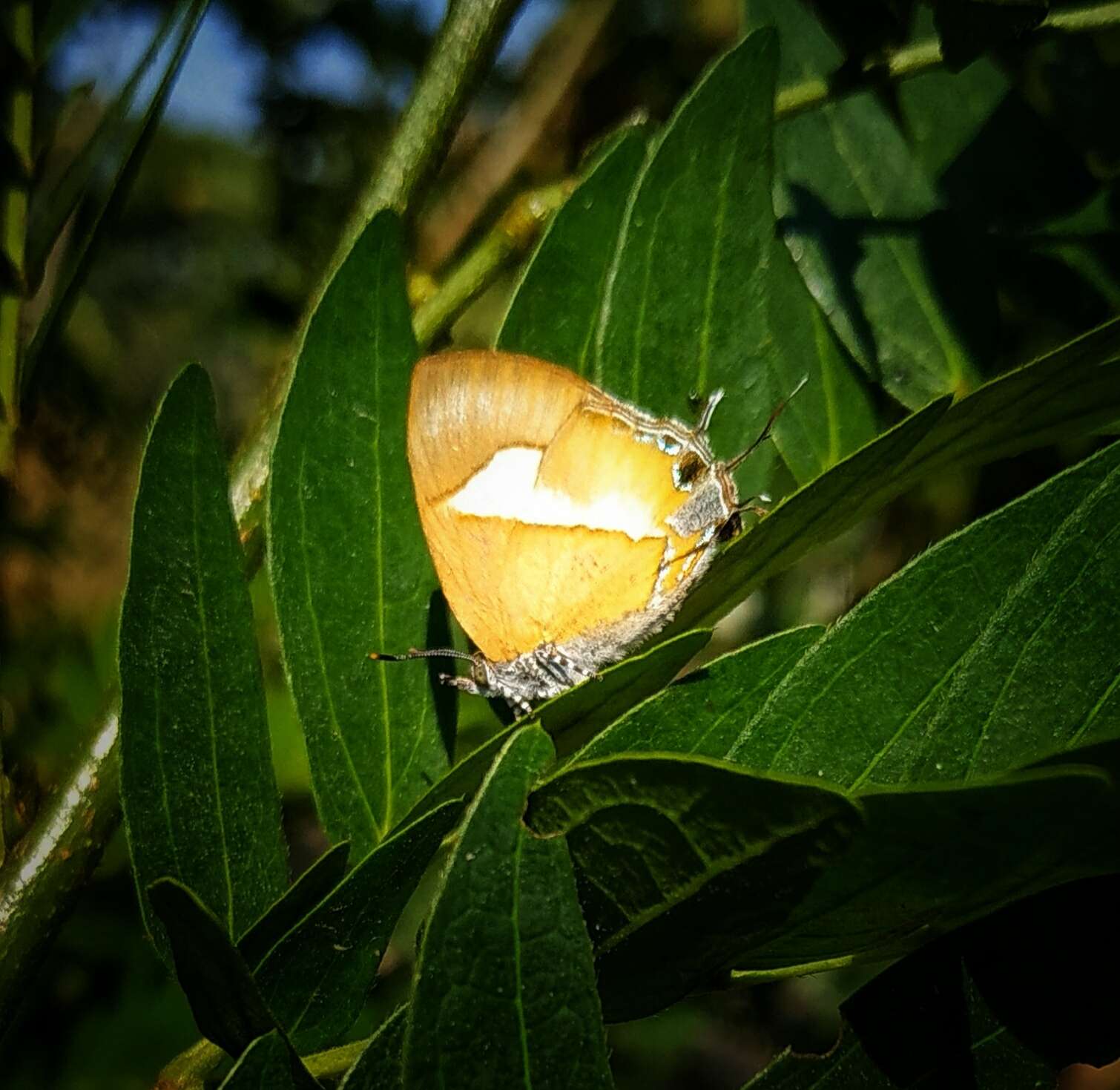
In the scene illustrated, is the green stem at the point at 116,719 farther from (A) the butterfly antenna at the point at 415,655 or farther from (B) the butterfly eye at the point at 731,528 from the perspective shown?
(B) the butterfly eye at the point at 731,528

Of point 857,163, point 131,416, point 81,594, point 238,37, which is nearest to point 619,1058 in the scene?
point 81,594

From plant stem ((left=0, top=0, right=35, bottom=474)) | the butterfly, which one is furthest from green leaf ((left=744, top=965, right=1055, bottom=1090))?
plant stem ((left=0, top=0, right=35, bottom=474))

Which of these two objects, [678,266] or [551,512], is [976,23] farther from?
[551,512]

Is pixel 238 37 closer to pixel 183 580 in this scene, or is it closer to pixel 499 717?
pixel 499 717

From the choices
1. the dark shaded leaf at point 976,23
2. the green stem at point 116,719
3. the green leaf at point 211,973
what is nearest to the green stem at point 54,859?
the green stem at point 116,719

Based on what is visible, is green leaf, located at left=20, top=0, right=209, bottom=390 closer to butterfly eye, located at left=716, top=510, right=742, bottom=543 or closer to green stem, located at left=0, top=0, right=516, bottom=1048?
green stem, located at left=0, top=0, right=516, bottom=1048
